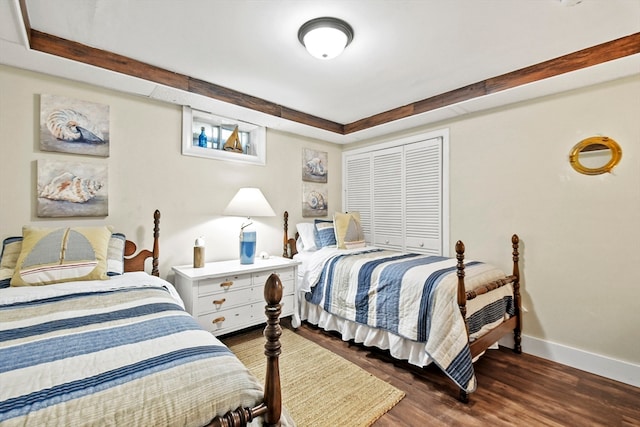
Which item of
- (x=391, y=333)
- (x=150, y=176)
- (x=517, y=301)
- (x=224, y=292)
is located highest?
(x=150, y=176)

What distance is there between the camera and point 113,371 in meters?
0.89

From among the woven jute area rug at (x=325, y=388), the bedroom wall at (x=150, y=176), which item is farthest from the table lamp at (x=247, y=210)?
the woven jute area rug at (x=325, y=388)

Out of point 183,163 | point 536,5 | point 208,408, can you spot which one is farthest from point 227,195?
point 536,5

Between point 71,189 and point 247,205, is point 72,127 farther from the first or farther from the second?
point 247,205

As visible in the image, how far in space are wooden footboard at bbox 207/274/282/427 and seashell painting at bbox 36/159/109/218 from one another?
82.6 inches

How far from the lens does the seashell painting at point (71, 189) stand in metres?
2.16

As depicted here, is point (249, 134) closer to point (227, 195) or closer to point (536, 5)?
point (227, 195)

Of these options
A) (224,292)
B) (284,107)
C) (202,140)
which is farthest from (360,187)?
(224,292)

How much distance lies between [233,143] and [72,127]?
133 cm

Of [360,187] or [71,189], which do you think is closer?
[71,189]

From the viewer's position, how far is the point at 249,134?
350 centimetres

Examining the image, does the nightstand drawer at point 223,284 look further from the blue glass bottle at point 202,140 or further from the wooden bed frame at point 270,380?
the wooden bed frame at point 270,380

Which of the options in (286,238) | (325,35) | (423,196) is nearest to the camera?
(325,35)

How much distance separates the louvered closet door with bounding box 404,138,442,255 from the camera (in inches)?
128
